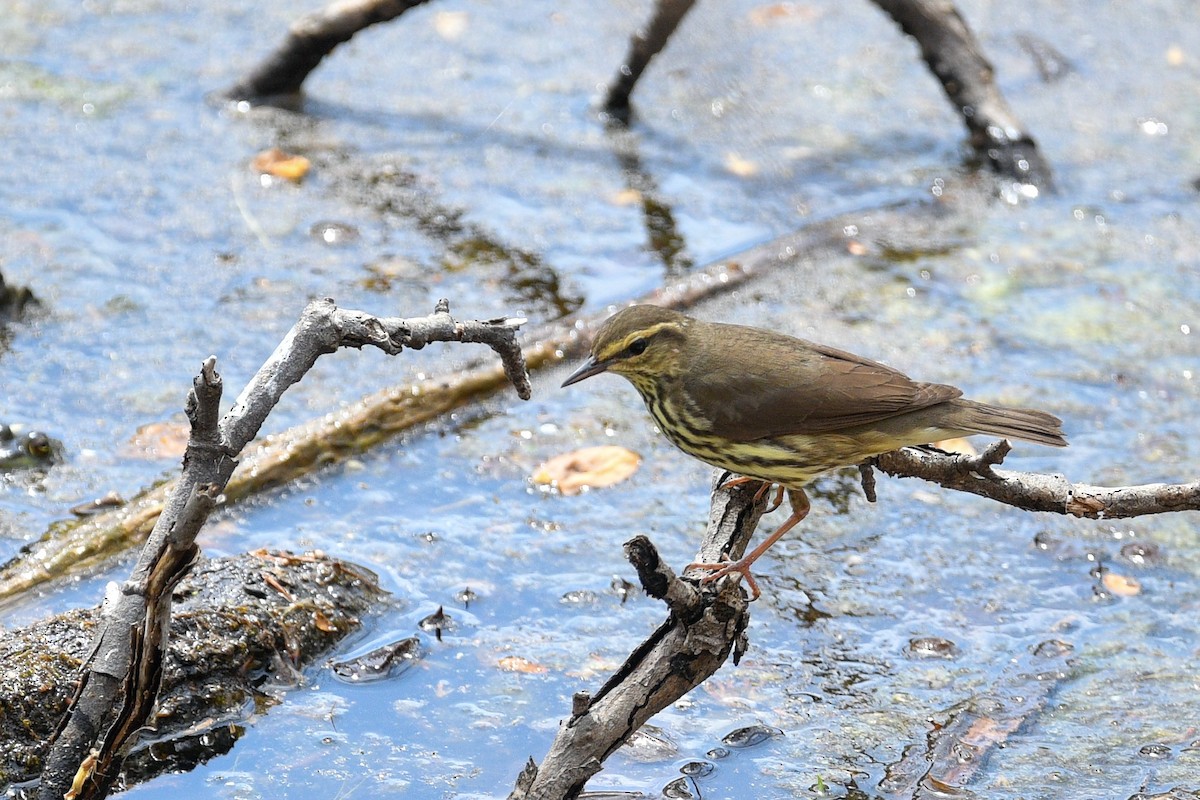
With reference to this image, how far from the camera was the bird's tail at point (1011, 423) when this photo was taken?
4.22m

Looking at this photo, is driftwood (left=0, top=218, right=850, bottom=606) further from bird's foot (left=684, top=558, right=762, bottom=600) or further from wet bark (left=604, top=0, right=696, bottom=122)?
bird's foot (left=684, top=558, right=762, bottom=600)

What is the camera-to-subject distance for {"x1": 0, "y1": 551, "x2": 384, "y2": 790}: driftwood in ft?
12.4

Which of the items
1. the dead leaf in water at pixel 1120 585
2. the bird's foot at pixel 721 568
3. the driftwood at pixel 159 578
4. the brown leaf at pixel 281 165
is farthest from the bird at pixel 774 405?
the brown leaf at pixel 281 165

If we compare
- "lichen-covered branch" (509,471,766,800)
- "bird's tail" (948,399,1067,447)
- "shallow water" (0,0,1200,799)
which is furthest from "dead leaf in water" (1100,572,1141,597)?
"lichen-covered branch" (509,471,766,800)

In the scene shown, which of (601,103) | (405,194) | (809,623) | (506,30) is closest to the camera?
(809,623)

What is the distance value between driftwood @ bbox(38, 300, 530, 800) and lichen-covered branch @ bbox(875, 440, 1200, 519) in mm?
1408

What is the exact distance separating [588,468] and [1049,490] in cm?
219

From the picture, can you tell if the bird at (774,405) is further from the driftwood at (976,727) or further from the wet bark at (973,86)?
the wet bark at (973,86)

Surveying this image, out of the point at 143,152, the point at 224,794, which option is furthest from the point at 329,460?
the point at 143,152

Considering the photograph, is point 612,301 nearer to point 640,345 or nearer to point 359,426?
point 359,426

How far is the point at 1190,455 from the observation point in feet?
19.0

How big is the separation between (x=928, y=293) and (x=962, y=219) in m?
0.88

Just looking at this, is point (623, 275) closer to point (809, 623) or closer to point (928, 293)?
point (928, 293)

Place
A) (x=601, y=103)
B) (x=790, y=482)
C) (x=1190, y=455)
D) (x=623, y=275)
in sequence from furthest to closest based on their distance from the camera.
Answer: (x=601, y=103)
(x=623, y=275)
(x=1190, y=455)
(x=790, y=482)
